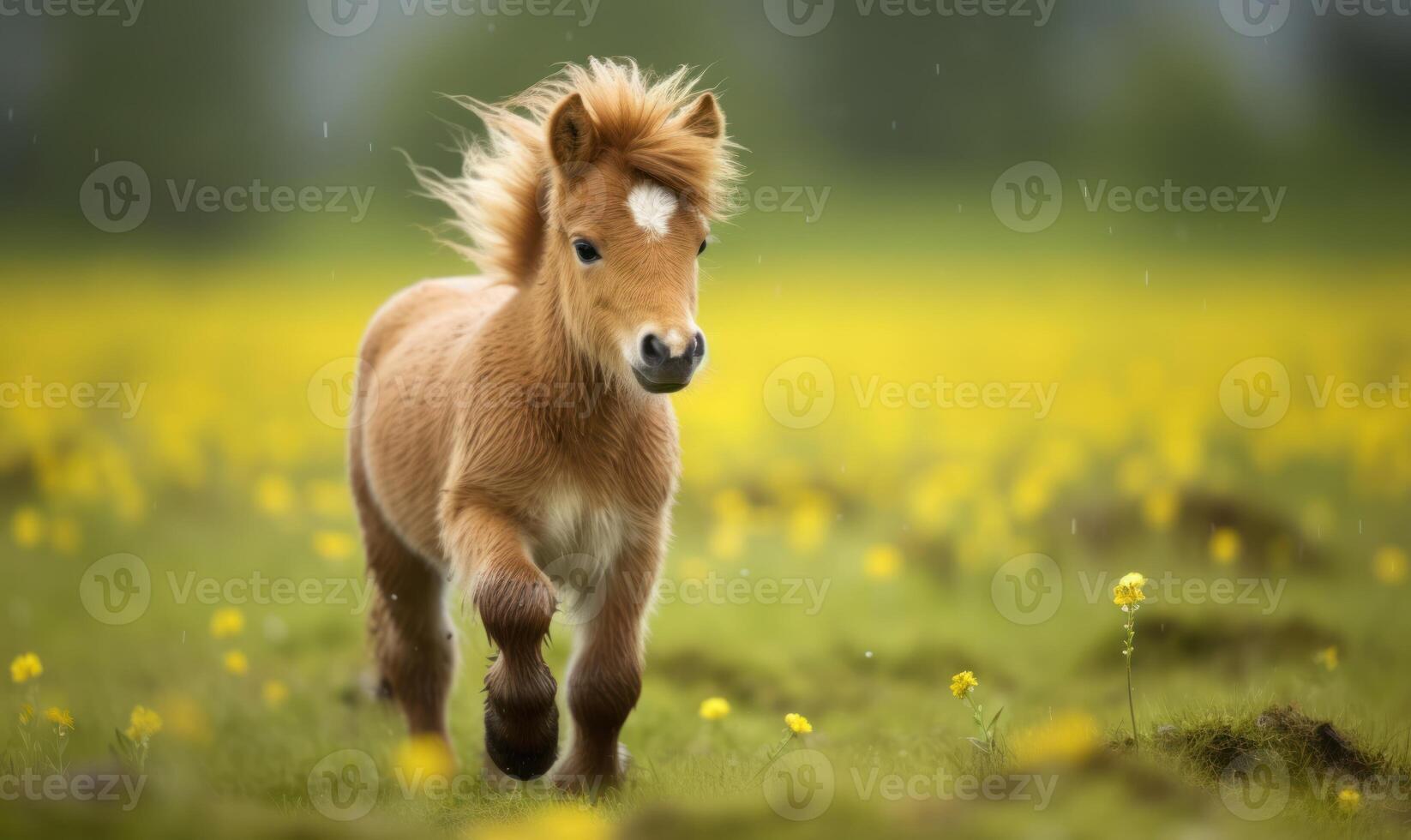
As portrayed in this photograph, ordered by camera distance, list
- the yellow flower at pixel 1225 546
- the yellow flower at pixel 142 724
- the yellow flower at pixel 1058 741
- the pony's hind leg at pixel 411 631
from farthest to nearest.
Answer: the yellow flower at pixel 1225 546 → the pony's hind leg at pixel 411 631 → the yellow flower at pixel 142 724 → the yellow flower at pixel 1058 741

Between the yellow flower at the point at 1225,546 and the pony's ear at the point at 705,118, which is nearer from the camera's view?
the pony's ear at the point at 705,118

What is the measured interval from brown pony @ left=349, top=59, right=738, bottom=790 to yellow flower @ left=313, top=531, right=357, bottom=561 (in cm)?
263

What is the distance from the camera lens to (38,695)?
658 centimetres

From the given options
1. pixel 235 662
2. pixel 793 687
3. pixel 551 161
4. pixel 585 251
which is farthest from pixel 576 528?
pixel 235 662

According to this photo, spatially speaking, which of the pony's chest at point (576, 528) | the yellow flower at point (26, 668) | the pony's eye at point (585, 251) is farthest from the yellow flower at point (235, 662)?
the pony's eye at point (585, 251)

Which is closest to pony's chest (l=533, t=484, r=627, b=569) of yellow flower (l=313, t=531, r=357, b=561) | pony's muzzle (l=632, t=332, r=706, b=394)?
pony's muzzle (l=632, t=332, r=706, b=394)

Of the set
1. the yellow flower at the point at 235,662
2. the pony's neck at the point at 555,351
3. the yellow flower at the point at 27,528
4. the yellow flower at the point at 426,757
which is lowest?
the yellow flower at the point at 426,757

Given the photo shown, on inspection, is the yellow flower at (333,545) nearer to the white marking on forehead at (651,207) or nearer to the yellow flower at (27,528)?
the yellow flower at (27,528)

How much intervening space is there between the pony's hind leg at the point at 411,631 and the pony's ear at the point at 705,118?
2930 mm

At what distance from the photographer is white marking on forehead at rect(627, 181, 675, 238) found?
493 centimetres

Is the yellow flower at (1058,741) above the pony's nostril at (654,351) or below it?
below

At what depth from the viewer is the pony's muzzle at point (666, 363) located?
4.53 meters

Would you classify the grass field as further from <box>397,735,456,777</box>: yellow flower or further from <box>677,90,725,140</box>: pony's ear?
<box>677,90,725,140</box>: pony's ear

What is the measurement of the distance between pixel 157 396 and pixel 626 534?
8.40 m
